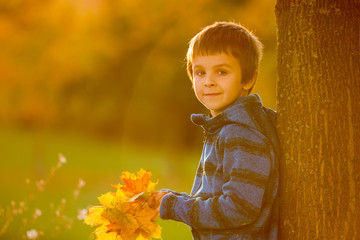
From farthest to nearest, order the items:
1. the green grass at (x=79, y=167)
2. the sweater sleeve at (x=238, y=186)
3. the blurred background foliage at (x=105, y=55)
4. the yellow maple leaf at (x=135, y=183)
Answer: the blurred background foliage at (x=105, y=55) < the green grass at (x=79, y=167) < the yellow maple leaf at (x=135, y=183) < the sweater sleeve at (x=238, y=186)

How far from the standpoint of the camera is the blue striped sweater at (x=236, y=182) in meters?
2.35

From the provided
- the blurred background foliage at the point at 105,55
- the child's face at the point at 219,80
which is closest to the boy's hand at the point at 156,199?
the child's face at the point at 219,80

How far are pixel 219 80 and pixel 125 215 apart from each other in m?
0.88

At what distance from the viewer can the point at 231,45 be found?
2645 millimetres

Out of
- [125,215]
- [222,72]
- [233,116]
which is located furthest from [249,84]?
[125,215]

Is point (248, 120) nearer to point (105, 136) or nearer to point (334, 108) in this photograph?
point (334, 108)

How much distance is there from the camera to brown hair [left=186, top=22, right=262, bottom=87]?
8.66 ft

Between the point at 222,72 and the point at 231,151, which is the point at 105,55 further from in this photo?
the point at 231,151

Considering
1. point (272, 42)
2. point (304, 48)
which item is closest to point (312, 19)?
point (304, 48)

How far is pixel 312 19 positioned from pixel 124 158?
18444 millimetres

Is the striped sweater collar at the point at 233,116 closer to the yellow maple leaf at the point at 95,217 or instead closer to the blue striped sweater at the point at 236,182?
the blue striped sweater at the point at 236,182

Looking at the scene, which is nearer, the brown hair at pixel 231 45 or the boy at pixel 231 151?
the boy at pixel 231 151

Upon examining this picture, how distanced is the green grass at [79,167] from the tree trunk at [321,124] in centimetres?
479

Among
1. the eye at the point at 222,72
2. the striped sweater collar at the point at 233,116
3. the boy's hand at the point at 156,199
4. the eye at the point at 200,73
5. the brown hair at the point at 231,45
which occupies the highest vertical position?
the brown hair at the point at 231,45
